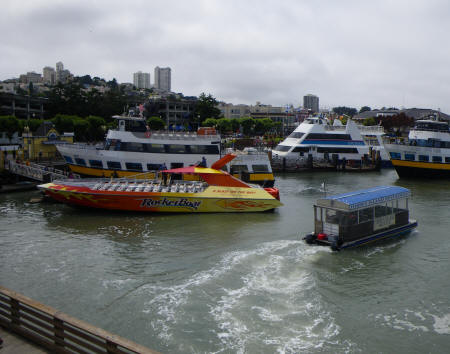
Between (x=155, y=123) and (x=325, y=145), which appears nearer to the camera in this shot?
(x=325, y=145)

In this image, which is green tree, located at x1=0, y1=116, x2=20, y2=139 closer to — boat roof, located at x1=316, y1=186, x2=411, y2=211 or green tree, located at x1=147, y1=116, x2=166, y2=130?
green tree, located at x1=147, y1=116, x2=166, y2=130

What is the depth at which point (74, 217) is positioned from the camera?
23875 millimetres

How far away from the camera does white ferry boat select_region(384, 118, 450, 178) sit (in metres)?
41.3

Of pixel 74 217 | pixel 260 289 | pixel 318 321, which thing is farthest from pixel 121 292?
pixel 74 217

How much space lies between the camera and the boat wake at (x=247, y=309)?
36.0 feet

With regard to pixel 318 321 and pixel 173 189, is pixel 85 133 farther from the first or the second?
pixel 318 321

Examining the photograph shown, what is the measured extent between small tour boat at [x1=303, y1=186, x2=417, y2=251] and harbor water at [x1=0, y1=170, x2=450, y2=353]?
520mm

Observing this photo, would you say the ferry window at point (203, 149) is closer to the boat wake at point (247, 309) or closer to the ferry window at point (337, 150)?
the boat wake at point (247, 309)

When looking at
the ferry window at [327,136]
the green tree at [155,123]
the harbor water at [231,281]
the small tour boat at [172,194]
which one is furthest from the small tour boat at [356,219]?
the green tree at [155,123]

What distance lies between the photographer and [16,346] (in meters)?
7.53

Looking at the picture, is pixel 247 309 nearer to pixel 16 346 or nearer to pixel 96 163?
pixel 16 346

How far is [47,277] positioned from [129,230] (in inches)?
257

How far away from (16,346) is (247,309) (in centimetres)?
668

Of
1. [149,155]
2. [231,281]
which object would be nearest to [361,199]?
[231,281]
